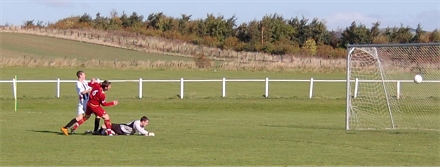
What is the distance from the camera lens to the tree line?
90.0 meters

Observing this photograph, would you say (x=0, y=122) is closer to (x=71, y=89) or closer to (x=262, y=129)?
(x=262, y=129)

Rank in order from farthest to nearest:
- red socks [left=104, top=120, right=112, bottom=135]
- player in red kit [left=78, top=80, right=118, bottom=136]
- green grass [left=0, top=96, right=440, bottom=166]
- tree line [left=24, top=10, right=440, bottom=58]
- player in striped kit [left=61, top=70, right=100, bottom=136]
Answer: tree line [left=24, top=10, right=440, bottom=58] → player in striped kit [left=61, top=70, right=100, bottom=136] → red socks [left=104, top=120, right=112, bottom=135] → player in red kit [left=78, top=80, right=118, bottom=136] → green grass [left=0, top=96, right=440, bottom=166]

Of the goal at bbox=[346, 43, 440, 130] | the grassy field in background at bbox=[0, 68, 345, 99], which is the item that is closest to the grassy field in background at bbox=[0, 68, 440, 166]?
the goal at bbox=[346, 43, 440, 130]

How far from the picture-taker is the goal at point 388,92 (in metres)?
25.8

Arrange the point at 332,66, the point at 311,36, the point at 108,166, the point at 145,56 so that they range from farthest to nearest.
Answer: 1. the point at 311,36
2. the point at 145,56
3. the point at 332,66
4. the point at 108,166

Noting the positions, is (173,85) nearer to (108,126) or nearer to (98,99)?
(108,126)

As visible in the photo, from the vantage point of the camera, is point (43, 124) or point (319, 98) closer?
point (43, 124)

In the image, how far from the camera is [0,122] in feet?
85.6

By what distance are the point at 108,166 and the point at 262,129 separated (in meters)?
9.55

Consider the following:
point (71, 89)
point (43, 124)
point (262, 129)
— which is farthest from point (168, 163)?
point (71, 89)

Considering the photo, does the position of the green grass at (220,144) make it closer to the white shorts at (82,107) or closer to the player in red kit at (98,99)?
the player in red kit at (98,99)

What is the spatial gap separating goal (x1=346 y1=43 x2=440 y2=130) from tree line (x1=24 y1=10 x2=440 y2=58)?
5111 centimetres

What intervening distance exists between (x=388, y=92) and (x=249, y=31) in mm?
68936

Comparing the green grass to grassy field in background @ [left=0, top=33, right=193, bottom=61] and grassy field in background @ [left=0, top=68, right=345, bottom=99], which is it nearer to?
grassy field in background @ [left=0, top=68, right=345, bottom=99]
